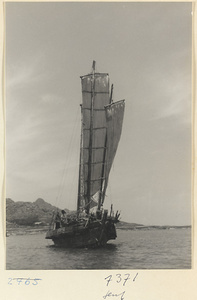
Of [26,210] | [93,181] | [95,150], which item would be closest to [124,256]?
[26,210]

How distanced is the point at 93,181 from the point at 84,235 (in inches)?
81.6

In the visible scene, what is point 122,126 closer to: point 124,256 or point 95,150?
point 124,256

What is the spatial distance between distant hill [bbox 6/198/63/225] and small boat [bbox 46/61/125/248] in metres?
0.99

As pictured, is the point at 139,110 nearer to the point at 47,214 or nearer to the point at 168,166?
the point at 168,166

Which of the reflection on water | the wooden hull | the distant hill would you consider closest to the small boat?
the wooden hull

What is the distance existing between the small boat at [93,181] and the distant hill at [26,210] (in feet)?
3.26

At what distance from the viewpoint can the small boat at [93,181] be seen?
12281 millimetres

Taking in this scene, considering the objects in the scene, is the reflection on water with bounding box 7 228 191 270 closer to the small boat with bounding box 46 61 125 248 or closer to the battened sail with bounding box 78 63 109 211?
the small boat with bounding box 46 61 125 248

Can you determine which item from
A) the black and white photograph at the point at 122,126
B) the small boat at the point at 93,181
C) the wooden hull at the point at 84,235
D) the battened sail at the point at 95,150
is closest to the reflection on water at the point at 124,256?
the black and white photograph at the point at 122,126

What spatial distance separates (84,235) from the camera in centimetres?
1375

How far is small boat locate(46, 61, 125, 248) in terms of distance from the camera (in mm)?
12281
